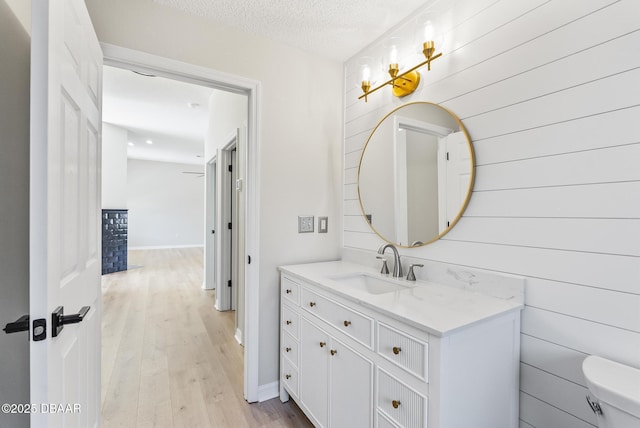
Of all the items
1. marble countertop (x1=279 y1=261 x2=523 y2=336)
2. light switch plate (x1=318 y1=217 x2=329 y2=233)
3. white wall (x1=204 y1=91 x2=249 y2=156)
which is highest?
white wall (x1=204 y1=91 x2=249 y2=156)

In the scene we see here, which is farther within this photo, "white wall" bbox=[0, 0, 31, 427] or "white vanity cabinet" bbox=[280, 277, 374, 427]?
"white vanity cabinet" bbox=[280, 277, 374, 427]

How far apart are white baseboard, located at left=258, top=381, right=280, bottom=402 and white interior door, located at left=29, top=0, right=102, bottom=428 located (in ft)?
2.98

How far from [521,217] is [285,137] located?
151 cm

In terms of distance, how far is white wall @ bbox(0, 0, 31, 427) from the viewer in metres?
1.00

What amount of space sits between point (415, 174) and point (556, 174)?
2.27 feet

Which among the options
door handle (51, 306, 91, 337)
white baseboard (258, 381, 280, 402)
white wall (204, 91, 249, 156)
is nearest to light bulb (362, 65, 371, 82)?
white wall (204, 91, 249, 156)

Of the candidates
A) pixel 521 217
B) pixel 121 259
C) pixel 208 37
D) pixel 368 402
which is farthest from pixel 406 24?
pixel 121 259

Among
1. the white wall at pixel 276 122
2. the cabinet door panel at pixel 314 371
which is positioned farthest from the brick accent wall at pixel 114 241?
the cabinet door panel at pixel 314 371

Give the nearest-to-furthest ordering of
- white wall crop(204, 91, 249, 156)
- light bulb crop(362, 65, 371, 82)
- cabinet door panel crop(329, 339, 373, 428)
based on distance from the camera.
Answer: cabinet door panel crop(329, 339, 373, 428)
light bulb crop(362, 65, 371, 82)
white wall crop(204, 91, 249, 156)

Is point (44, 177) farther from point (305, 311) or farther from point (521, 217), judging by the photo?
point (521, 217)

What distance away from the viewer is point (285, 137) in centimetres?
207

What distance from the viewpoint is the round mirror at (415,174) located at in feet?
4.84

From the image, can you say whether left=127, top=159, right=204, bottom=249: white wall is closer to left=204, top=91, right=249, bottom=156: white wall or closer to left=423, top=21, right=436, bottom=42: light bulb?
left=204, top=91, right=249, bottom=156: white wall

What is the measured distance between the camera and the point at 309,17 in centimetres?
179
